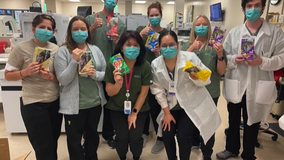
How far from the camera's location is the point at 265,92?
181 cm

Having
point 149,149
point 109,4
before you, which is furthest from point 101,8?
point 149,149

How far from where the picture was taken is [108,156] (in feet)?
7.38

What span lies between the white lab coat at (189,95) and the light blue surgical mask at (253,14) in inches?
23.4

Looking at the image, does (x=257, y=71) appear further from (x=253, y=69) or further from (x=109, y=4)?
(x=109, y=4)

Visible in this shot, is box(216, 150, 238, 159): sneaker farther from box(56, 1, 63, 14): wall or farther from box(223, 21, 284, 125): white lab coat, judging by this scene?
box(56, 1, 63, 14): wall

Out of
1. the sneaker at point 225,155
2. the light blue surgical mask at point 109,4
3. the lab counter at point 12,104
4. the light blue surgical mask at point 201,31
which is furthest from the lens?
the lab counter at point 12,104

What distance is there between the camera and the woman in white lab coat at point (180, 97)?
1720mm

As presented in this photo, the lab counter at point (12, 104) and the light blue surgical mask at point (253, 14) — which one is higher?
the light blue surgical mask at point (253, 14)

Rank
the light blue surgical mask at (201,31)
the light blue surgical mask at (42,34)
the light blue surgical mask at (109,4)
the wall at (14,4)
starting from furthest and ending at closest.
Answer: the wall at (14,4) < the light blue surgical mask at (109,4) < the light blue surgical mask at (201,31) < the light blue surgical mask at (42,34)

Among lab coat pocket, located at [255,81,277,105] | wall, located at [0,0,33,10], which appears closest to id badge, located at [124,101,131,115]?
lab coat pocket, located at [255,81,277,105]

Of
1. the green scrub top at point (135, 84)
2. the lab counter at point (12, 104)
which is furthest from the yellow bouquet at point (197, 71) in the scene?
the lab counter at point (12, 104)

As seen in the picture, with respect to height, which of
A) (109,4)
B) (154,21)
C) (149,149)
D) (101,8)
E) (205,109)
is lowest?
(149,149)

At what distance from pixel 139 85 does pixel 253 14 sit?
117 centimetres

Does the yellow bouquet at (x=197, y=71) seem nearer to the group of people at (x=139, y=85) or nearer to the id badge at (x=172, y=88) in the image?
the group of people at (x=139, y=85)
